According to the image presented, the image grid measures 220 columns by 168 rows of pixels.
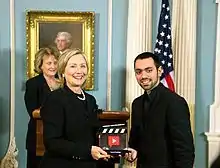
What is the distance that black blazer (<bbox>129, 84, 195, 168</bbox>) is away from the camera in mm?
2998

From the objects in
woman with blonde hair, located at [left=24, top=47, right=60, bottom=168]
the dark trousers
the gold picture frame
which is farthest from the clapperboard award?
the gold picture frame

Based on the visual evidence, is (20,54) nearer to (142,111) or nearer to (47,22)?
(47,22)

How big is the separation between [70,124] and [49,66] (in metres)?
2.33

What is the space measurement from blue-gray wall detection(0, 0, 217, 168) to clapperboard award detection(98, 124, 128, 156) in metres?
2.95

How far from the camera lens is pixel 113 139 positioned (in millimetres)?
3008

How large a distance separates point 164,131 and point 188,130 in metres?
0.17

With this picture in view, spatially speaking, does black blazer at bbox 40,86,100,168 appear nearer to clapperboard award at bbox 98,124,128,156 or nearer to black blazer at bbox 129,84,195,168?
clapperboard award at bbox 98,124,128,156

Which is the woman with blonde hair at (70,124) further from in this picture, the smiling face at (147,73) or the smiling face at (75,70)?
the smiling face at (147,73)

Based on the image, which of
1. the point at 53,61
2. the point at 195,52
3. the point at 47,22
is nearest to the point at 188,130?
the point at 53,61

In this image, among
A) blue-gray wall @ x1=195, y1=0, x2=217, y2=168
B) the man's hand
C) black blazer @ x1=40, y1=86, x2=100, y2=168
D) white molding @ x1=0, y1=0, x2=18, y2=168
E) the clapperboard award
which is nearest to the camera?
black blazer @ x1=40, y1=86, x2=100, y2=168

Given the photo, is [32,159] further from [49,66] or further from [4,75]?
[4,75]

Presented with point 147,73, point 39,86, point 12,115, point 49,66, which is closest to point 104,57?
point 49,66

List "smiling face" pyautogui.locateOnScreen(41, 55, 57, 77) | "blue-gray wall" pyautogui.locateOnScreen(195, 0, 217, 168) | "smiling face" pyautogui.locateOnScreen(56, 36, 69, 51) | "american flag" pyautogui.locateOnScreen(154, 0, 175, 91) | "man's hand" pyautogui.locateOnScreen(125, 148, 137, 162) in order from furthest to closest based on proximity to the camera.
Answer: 1. "blue-gray wall" pyautogui.locateOnScreen(195, 0, 217, 168)
2. "smiling face" pyautogui.locateOnScreen(56, 36, 69, 51)
3. "american flag" pyautogui.locateOnScreen(154, 0, 175, 91)
4. "smiling face" pyautogui.locateOnScreen(41, 55, 57, 77)
5. "man's hand" pyautogui.locateOnScreen(125, 148, 137, 162)

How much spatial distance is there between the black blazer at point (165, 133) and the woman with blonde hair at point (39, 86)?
2134mm
